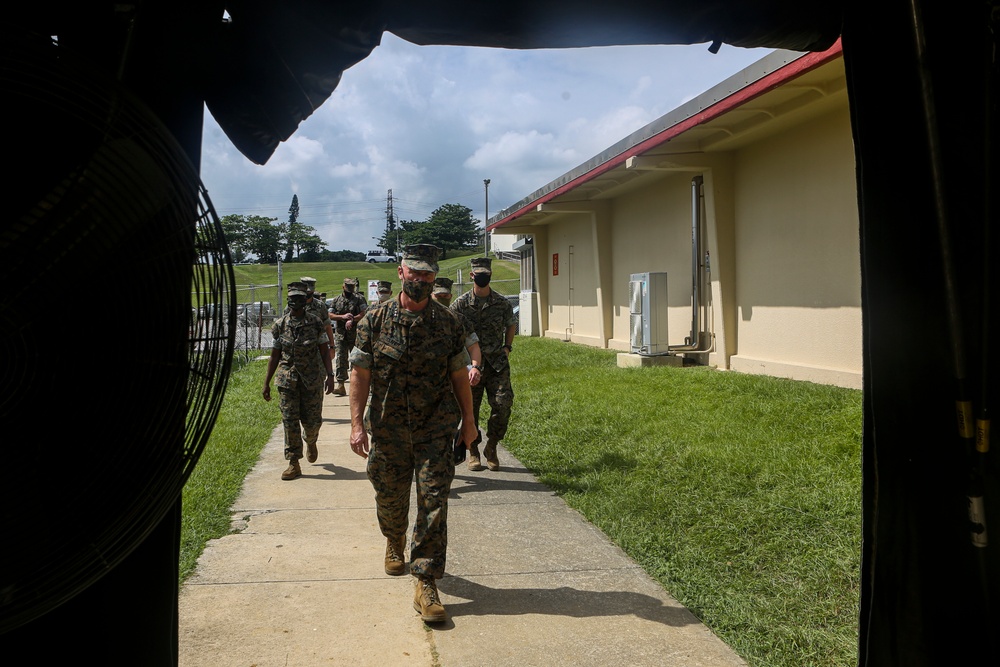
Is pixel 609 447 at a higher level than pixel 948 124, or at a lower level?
lower

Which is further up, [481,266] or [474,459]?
[481,266]

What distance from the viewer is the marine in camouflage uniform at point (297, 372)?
7.99 meters

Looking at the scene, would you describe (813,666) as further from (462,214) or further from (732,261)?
(462,214)

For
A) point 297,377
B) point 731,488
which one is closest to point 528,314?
point 297,377

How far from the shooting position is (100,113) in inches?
67.9

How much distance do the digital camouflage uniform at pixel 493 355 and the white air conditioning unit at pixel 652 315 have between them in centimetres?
596

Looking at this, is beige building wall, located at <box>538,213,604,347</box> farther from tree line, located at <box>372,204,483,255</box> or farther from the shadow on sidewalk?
tree line, located at <box>372,204,483,255</box>

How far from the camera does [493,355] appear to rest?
8.02 metres

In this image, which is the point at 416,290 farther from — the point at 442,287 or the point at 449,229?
the point at 449,229

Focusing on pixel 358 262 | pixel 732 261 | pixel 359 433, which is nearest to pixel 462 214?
pixel 358 262

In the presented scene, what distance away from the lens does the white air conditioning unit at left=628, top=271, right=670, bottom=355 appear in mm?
13688

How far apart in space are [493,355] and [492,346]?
0.30ft

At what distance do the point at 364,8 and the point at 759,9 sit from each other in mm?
1121

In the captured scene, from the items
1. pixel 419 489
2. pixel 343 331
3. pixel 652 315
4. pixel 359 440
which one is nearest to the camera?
pixel 419 489
